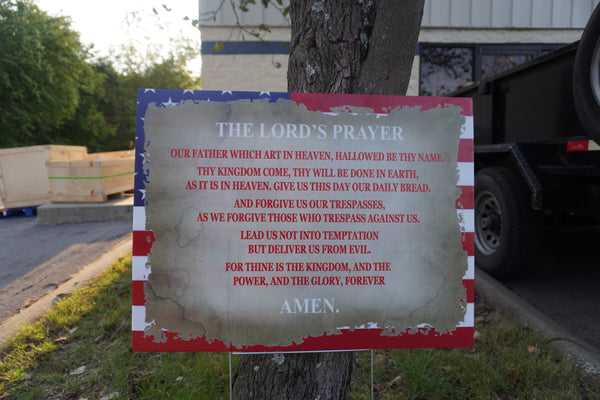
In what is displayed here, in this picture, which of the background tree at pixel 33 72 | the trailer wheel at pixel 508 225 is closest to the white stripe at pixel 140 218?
the trailer wheel at pixel 508 225

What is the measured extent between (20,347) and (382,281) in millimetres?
2624

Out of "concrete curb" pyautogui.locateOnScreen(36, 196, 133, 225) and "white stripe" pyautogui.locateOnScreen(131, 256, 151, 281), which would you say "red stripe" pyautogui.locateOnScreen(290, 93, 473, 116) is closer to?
"white stripe" pyautogui.locateOnScreen(131, 256, 151, 281)

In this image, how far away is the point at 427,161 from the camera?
5.82ft

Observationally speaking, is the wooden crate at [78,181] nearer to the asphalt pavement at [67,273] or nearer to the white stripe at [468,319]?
the asphalt pavement at [67,273]

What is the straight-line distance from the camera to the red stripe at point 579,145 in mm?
3482

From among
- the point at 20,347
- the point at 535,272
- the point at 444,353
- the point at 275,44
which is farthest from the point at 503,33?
the point at 20,347

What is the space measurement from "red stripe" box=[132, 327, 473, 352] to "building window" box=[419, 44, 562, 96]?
846 cm

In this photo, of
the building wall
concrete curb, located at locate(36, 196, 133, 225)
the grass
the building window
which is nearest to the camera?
the grass

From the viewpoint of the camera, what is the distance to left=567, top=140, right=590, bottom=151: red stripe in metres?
3.48

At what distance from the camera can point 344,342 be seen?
1.75 meters

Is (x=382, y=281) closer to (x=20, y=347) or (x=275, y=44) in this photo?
(x=20, y=347)

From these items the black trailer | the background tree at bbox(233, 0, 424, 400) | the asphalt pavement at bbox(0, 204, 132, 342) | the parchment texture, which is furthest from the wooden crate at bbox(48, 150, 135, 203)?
the parchment texture

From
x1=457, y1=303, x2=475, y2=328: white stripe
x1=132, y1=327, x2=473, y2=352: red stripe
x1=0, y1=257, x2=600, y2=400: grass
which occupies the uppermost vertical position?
x1=457, y1=303, x2=475, y2=328: white stripe

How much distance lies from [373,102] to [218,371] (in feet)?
6.05
